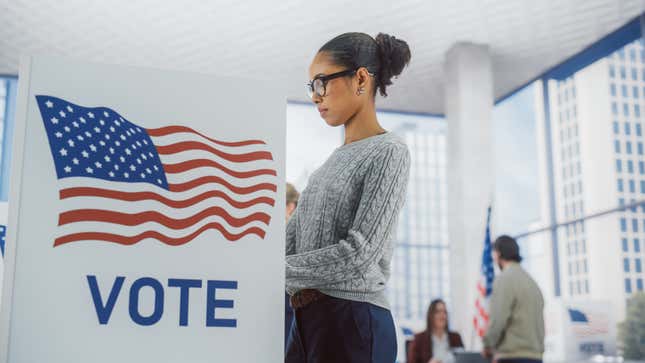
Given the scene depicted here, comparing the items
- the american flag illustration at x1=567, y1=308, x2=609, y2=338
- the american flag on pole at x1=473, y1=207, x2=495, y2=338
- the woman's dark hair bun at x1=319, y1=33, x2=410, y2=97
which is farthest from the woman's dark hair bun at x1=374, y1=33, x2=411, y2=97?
the american flag on pole at x1=473, y1=207, x2=495, y2=338

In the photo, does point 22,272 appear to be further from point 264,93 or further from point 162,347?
point 264,93

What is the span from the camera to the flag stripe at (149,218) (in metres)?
1.03

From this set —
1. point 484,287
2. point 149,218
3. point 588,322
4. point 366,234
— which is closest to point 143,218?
point 149,218

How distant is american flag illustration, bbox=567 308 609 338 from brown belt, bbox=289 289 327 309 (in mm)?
5193

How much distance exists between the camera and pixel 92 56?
850 centimetres

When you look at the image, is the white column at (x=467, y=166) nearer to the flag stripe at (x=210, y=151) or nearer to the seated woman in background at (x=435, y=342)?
the seated woman in background at (x=435, y=342)

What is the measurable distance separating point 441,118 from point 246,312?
990 centimetres

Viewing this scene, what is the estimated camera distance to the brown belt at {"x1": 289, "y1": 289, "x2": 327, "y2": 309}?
4.40 ft

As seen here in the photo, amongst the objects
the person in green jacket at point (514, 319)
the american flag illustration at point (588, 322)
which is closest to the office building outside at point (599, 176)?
the american flag illustration at point (588, 322)

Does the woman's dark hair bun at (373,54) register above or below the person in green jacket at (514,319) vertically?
above

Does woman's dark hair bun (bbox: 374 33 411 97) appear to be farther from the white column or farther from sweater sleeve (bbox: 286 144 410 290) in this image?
the white column

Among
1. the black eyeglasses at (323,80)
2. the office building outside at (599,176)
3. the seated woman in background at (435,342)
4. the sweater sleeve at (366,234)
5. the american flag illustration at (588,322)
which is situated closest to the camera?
the sweater sleeve at (366,234)

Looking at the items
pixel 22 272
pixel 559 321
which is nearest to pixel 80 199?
pixel 22 272

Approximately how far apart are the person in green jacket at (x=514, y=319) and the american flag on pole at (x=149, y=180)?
322 centimetres
